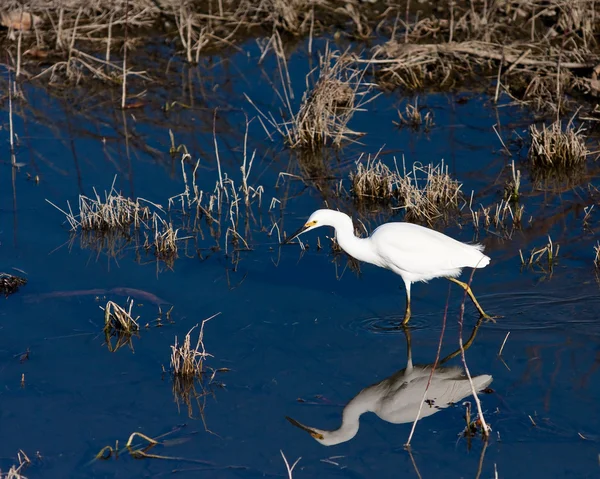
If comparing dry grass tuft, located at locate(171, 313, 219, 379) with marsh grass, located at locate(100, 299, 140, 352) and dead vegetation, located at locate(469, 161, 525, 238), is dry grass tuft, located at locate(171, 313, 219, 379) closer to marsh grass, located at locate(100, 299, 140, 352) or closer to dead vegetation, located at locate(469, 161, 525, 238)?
marsh grass, located at locate(100, 299, 140, 352)

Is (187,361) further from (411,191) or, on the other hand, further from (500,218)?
(500,218)

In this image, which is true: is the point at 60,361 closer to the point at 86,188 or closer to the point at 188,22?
the point at 86,188

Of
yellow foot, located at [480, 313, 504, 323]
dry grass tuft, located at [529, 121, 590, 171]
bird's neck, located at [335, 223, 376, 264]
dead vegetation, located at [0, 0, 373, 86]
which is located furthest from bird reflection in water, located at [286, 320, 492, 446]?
dead vegetation, located at [0, 0, 373, 86]

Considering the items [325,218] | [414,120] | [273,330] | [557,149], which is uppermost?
[325,218]

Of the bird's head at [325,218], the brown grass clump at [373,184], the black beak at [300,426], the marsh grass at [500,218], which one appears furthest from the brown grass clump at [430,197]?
the black beak at [300,426]

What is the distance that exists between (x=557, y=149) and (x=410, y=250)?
3120 millimetres

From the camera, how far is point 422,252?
261 inches

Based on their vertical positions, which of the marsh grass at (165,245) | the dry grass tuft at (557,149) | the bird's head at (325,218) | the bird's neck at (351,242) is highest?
the bird's head at (325,218)

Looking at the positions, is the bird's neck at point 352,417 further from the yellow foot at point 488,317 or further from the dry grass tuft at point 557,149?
the dry grass tuft at point 557,149

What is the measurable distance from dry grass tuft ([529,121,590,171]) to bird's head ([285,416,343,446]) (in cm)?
457

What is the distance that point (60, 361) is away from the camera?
640 cm

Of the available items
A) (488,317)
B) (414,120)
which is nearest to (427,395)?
(488,317)

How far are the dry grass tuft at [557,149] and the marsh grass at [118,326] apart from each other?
4.45 metres

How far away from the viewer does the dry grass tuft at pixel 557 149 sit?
9.05 meters
